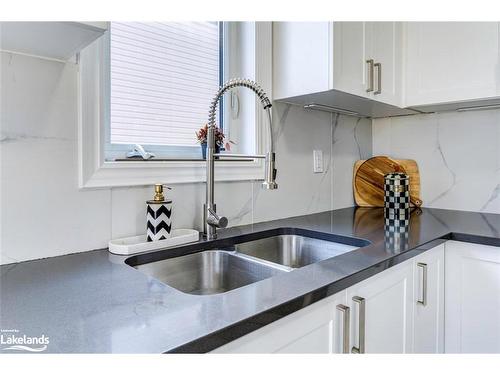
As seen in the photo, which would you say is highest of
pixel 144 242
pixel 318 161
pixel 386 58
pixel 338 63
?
pixel 386 58

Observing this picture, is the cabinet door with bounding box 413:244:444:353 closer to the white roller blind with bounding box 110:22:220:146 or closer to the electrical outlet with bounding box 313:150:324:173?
the electrical outlet with bounding box 313:150:324:173

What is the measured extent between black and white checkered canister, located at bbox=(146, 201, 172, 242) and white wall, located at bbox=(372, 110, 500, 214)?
1.48 meters

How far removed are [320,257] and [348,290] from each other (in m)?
0.47

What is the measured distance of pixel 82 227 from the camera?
1012 mm

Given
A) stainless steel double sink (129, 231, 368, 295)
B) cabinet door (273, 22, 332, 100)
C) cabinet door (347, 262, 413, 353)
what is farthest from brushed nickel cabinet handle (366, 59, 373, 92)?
cabinet door (347, 262, 413, 353)

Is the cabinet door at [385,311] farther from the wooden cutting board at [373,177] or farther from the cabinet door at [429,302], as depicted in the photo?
the wooden cutting board at [373,177]

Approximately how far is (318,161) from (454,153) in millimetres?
717

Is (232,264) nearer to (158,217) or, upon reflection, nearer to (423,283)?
(158,217)

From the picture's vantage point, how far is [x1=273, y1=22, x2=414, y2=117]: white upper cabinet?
1313 millimetres

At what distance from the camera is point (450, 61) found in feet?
5.16

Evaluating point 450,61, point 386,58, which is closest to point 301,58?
point 386,58

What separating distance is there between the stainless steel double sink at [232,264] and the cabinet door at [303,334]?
0.59ft

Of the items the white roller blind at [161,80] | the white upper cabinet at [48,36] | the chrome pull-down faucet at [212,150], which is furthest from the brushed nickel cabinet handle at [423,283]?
the white upper cabinet at [48,36]

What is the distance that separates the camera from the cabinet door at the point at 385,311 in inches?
34.3
